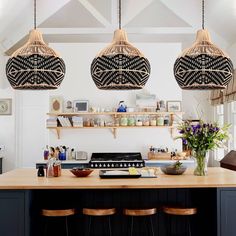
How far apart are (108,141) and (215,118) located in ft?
10.4

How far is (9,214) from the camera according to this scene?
3.45 metres

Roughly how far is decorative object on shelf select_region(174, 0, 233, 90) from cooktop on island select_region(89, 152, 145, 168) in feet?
9.73

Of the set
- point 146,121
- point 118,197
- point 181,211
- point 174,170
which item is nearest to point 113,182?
point 118,197

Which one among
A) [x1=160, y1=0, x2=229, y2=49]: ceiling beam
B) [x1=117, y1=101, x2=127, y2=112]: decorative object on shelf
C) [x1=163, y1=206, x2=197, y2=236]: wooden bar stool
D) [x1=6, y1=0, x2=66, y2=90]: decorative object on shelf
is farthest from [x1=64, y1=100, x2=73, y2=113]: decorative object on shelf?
[x1=163, y1=206, x2=197, y2=236]: wooden bar stool

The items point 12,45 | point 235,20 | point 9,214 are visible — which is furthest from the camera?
point 12,45

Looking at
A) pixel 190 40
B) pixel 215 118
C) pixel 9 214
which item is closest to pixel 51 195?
pixel 9 214

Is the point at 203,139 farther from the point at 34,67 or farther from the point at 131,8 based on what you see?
the point at 131,8

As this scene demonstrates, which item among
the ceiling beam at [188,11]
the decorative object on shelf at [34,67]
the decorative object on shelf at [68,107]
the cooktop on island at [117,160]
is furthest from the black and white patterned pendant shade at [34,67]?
the ceiling beam at [188,11]

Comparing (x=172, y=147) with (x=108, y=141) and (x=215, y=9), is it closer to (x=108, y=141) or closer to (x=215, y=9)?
(x=108, y=141)

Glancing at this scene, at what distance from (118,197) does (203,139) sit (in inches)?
43.5

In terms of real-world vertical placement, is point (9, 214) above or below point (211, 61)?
below

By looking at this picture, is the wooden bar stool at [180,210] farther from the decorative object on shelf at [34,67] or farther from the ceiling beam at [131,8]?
the ceiling beam at [131,8]

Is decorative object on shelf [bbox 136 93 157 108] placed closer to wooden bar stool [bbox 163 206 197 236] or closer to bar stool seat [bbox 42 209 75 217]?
wooden bar stool [bbox 163 206 197 236]

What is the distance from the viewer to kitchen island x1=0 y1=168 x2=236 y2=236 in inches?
133
